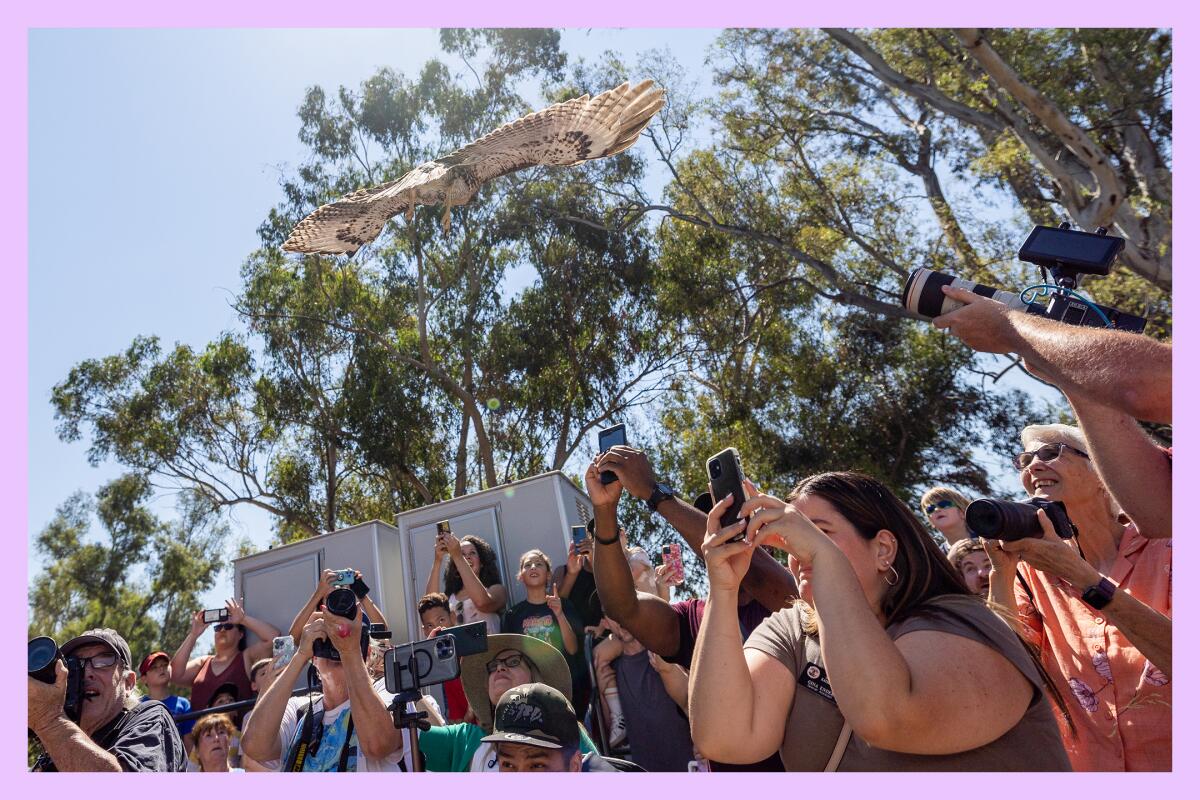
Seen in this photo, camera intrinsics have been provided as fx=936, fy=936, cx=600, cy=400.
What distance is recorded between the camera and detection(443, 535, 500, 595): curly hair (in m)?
5.16

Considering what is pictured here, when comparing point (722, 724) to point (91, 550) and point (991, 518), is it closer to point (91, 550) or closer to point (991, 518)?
point (991, 518)

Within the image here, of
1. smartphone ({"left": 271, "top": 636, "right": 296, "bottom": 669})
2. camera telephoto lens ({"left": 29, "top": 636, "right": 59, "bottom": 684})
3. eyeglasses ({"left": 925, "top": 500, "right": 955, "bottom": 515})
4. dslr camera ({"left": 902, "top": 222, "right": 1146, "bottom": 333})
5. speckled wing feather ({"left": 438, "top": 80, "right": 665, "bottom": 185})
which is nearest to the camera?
dslr camera ({"left": 902, "top": 222, "right": 1146, "bottom": 333})

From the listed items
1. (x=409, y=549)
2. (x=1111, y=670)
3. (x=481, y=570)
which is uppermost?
(x=409, y=549)

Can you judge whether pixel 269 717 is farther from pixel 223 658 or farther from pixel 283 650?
pixel 223 658

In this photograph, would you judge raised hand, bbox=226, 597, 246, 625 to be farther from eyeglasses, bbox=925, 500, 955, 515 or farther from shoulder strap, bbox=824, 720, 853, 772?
shoulder strap, bbox=824, 720, 853, 772

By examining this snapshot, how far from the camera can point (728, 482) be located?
5.79 ft

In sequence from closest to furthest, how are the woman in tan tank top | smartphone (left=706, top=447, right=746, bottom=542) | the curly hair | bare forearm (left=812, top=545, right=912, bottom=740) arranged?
bare forearm (left=812, top=545, right=912, bottom=740)
smartphone (left=706, top=447, right=746, bottom=542)
the woman in tan tank top
the curly hair

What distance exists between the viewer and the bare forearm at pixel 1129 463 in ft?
6.46

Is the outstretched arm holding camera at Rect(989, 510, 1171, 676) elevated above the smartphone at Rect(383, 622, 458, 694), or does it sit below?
below

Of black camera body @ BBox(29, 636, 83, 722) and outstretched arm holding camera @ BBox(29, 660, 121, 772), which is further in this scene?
black camera body @ BBox(29, 636, 83, 722)

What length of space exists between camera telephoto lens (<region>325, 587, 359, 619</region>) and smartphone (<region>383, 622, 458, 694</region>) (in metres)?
0.21

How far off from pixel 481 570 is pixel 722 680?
380cm

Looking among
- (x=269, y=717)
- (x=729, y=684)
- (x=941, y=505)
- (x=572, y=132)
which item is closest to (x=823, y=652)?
(x=729, y=684)

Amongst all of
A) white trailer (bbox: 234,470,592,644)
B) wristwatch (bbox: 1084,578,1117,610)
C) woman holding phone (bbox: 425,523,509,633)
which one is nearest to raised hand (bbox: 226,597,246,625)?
white trailer (bbox: 234,470,592,644)
